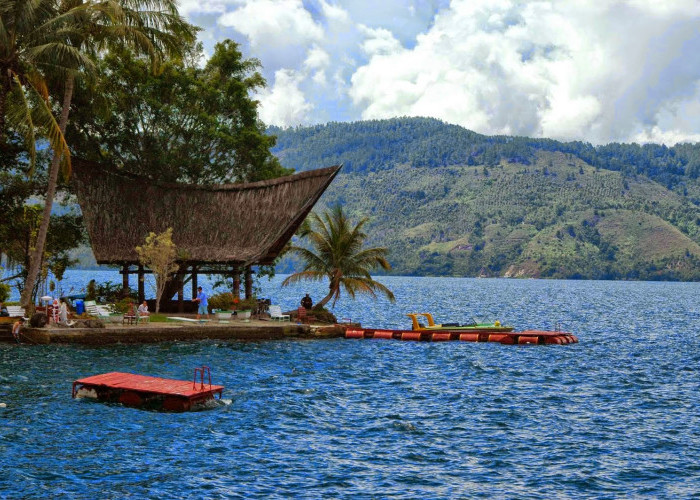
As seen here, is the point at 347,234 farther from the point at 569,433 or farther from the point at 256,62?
the point at 569,433

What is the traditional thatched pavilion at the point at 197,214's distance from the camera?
44.9 metres

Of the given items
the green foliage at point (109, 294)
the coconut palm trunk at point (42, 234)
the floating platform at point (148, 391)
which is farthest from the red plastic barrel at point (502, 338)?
the coconut palm trunk at point (42, 234)

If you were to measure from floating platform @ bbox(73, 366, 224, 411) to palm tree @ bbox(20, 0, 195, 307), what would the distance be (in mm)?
15922

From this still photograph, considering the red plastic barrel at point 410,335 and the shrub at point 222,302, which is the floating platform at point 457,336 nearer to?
the red plastic barrel at point 410,335

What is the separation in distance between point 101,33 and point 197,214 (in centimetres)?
1160

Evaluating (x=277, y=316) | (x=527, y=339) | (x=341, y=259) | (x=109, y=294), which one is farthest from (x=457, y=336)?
(x=109, y=294)

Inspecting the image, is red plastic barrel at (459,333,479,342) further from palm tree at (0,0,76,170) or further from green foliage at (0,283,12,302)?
green foliage at (0,283,12,302)

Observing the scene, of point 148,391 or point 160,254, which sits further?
point 160,254

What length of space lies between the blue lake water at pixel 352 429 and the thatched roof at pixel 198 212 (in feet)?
25.1

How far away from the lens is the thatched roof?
44875 mm

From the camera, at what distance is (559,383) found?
108ft

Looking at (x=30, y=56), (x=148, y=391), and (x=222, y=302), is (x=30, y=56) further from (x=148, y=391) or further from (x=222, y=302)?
(x=148, y=391)

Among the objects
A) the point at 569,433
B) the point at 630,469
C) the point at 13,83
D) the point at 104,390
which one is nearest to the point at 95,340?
the point at 104,390

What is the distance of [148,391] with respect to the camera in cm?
2469
